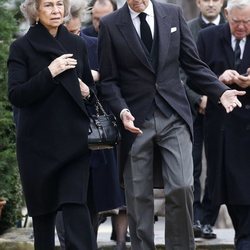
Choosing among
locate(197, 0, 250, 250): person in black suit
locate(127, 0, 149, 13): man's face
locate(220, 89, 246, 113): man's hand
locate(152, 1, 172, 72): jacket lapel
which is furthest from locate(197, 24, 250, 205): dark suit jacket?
locate(127, 0, 149, 13): man's face

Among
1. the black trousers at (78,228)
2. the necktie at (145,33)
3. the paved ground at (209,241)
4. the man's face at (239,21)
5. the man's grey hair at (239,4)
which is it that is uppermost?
the man's grey hair at (239,4)

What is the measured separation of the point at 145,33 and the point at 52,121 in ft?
3.19

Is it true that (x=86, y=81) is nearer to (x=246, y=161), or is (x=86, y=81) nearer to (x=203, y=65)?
(x=203, y=65)

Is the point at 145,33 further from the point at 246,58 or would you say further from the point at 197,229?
the point at 197,229

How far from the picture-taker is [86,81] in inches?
343

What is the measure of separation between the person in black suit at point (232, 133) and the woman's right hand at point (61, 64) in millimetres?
1647

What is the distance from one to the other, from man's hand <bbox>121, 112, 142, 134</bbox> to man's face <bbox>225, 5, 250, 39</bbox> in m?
1.61

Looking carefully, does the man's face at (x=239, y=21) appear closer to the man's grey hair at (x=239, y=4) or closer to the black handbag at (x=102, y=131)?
the man's grey hair at (x=239, y=4)

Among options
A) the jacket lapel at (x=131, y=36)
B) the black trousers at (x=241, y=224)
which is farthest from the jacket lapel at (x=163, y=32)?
the black trousers at (x=241, y=224)

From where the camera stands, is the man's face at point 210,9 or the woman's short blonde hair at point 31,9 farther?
the man's face at point 210,9

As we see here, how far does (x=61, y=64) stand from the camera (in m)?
8.36

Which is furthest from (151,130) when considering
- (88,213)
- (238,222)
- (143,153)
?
(238,222)

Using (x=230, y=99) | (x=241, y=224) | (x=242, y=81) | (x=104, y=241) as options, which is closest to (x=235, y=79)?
(x=242, y=81)

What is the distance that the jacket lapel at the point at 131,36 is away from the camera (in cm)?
873
